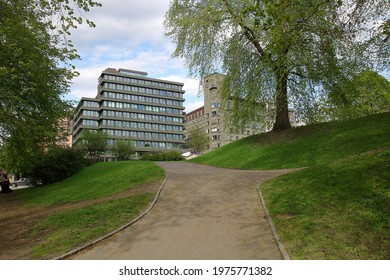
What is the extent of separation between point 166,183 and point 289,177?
18.6 ft

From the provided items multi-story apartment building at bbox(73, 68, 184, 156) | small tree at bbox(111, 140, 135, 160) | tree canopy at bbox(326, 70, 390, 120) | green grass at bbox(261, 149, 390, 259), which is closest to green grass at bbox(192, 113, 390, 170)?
tree canopy at bbox(326, 70, 390, 120)

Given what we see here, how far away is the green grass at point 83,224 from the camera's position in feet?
26.0

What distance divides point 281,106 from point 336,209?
14.3 meters

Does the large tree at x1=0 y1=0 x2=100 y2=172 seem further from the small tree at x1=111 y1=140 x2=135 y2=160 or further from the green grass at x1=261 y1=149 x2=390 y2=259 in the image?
the small tree at x1=111 y1=140 x2=135 y2=160

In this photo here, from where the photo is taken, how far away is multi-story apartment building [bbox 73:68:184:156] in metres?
104

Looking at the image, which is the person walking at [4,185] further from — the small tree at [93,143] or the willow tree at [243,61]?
the small tree at [93,143]

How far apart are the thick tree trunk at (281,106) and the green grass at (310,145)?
0.70 meters

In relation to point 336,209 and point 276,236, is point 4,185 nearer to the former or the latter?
point 276,236

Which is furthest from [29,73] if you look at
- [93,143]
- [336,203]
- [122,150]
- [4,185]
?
[122,150]

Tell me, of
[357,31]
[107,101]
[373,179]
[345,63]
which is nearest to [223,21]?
[345,63]

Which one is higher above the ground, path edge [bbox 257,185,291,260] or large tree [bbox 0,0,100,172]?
large tree [bbox 0,0,100,172]

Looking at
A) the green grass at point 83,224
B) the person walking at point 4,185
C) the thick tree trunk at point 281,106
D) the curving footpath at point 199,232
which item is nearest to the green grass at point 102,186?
the person walking at point 4,185

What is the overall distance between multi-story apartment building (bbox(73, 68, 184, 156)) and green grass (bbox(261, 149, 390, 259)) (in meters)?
93.1

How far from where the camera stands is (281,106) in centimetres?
2183
